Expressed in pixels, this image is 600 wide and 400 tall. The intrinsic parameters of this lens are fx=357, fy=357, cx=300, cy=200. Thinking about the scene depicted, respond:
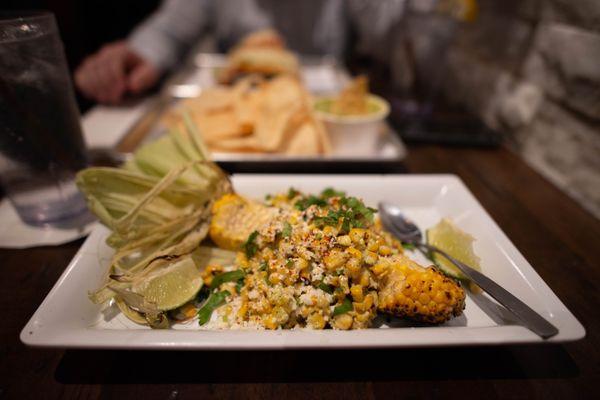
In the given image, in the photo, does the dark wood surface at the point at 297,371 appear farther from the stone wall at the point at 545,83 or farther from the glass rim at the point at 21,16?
the stone wall at the point at 545,83

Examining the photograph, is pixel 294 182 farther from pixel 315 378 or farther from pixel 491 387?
pixel 491 387

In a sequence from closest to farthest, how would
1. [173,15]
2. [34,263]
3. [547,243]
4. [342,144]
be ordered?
[34,263]
[547,243]
[342,144]
[173,15]

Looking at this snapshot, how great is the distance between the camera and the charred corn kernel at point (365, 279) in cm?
117

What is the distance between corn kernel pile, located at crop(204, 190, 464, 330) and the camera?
1.12 m

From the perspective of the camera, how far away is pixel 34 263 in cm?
148

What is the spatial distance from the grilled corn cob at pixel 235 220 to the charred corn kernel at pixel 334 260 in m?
0.31

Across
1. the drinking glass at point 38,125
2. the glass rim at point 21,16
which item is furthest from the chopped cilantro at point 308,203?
the glass rim at point 21,16

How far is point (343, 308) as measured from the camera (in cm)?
113

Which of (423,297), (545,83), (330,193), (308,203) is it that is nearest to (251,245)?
(308,203)

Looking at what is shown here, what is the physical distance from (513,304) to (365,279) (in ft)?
1.53

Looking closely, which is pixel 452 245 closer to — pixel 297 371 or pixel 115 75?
pixel 297 371

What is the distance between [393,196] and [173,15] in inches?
150

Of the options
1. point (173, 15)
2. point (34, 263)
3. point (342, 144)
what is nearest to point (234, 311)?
point (34, 263)

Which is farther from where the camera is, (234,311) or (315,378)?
(234,311)
